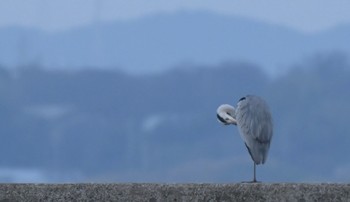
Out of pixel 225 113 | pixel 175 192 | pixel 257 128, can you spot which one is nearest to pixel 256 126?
pixel 257 128

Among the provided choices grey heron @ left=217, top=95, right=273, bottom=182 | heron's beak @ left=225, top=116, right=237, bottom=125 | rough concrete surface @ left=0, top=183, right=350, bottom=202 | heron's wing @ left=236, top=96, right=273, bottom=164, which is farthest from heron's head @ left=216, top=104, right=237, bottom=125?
rough concrete surface @ left=0, top=183, right=350, bottom=202

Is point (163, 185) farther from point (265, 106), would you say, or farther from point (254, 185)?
point (265, 106)

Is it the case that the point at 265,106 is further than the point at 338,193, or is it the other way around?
the point at 265,106

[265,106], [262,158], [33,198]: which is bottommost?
[33,198]

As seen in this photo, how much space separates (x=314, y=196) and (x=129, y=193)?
1270 mm

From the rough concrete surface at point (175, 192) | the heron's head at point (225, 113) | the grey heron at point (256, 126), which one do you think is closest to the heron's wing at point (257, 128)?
the grey heron at point (256, 126)

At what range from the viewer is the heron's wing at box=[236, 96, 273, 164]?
364 inches

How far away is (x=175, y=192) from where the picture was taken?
224 inches

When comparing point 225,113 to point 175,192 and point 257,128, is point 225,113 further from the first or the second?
point 175,192

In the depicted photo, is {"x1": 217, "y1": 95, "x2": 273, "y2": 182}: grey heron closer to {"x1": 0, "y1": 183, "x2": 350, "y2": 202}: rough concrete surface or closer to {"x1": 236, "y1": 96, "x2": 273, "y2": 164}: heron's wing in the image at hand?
{"x1": 236, "y1": 96, "x2": 273, "y2": 164}: heron's wing

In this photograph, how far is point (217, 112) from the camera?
12.0 m

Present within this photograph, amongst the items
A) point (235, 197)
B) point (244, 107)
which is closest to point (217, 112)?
point (244, 107)

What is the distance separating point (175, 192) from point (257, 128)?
3.79m

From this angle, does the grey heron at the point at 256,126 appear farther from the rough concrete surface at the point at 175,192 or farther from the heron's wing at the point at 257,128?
the rough concrete surface at the point at 175,192
